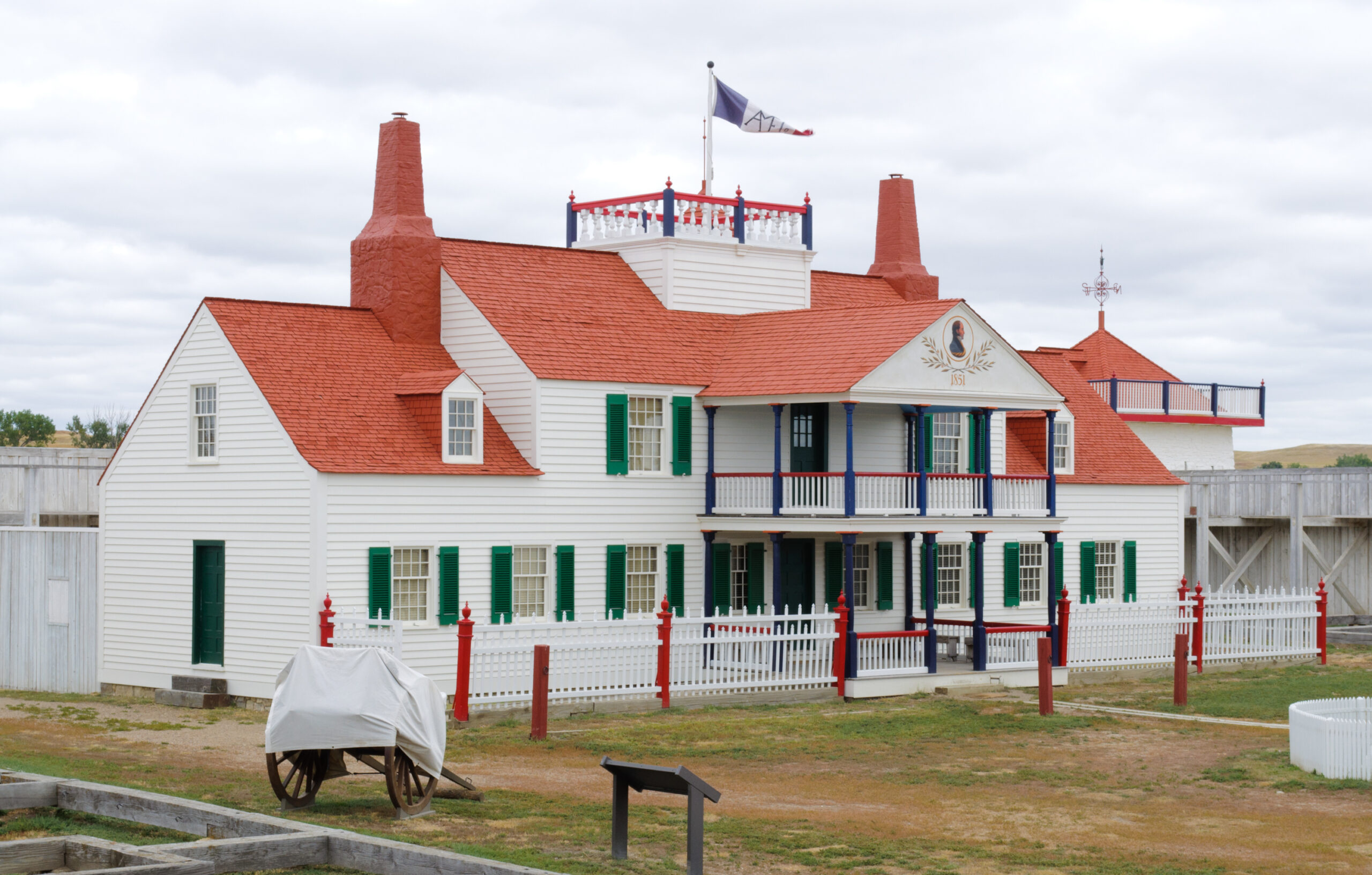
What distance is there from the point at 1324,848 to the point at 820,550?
17.5 metres

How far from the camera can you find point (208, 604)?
2677cm

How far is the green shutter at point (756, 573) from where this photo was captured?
31.0 m

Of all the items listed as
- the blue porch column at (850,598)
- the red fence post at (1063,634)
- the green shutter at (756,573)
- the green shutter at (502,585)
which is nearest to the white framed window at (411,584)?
the green shutter at (502,585)

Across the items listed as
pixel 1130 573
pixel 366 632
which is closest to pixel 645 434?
pixel 366 632

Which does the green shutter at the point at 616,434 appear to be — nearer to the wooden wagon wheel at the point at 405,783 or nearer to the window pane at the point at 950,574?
the window pane at the point at 950,574

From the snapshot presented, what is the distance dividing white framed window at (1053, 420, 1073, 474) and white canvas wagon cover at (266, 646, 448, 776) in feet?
Result: 79.0

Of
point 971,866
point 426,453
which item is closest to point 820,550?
point 426,453

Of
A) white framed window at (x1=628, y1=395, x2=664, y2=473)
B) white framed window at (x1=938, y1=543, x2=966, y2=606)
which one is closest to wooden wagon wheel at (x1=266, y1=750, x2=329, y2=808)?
white framed window at (x1=628, y1=395, x2=664, y2=473)

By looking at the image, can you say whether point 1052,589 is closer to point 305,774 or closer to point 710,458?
point 710,458

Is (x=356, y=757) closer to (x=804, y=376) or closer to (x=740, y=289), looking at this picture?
(x=804, y=376)

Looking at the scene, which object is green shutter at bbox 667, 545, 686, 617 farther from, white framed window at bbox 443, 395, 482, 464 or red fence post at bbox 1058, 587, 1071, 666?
red fence post at bbox 1058, 587, 1071, 666

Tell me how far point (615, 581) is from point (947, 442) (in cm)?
848

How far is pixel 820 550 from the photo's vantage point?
32.1 meters

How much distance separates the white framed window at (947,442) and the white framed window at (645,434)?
6.51 m
